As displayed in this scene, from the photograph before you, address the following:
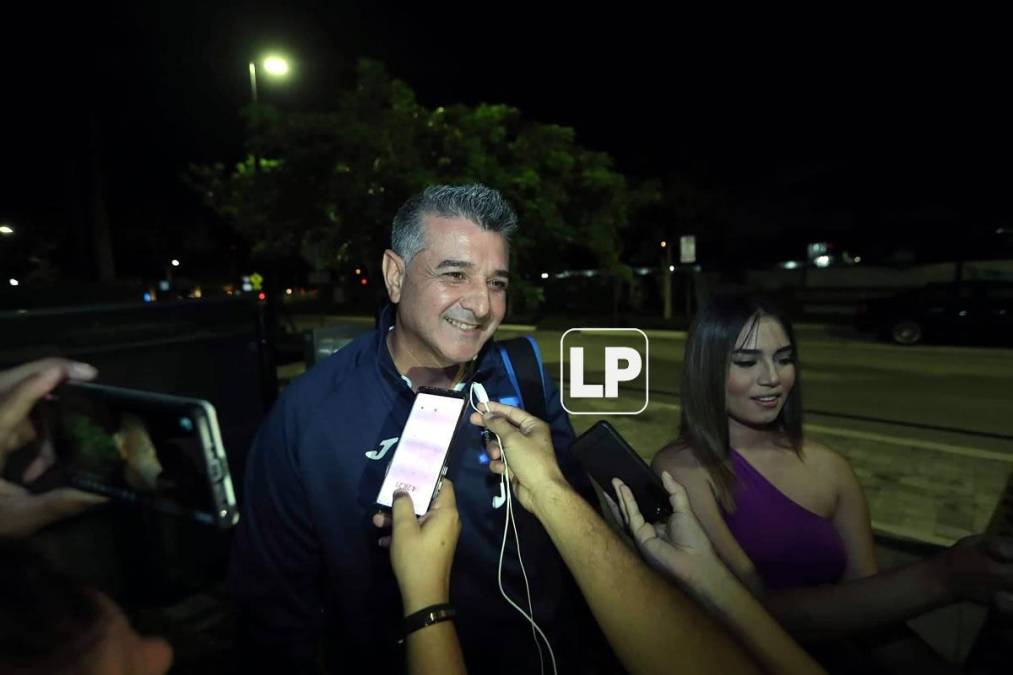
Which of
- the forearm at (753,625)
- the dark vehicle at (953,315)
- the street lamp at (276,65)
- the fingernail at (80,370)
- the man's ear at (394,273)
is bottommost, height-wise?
the dark vehicle at (953,315)

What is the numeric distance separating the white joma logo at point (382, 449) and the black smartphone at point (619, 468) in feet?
1.82

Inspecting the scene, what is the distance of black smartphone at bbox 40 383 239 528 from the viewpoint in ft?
3.80

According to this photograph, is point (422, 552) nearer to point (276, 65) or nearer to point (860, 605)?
point (860, 605)

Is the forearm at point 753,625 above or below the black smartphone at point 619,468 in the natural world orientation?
below

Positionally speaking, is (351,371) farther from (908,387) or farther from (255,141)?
(908,387)

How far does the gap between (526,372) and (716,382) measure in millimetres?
821

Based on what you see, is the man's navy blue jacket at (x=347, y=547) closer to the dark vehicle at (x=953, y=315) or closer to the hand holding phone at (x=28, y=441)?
the hand holding phone at (x=28, y=441)

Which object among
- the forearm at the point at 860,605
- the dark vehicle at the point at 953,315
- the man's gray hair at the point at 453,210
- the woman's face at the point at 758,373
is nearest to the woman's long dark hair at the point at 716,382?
the woman's face at the point at 758,373

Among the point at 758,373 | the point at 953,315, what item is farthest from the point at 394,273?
the point at 953,315

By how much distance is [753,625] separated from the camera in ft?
4.41

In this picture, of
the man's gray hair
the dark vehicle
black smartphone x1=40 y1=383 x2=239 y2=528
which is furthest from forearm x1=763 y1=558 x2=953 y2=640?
the dark vehicle

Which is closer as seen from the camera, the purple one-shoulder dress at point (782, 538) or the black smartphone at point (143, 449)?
the black smartphone at point (143, 449)

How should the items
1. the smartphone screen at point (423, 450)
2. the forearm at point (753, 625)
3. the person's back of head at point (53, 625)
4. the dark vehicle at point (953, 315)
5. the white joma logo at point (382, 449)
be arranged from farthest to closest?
the dark vehicle at point (953, 315)
the white joma logo at point (382, 449)
the smartphone screen at point (423, 450)
the forearm at point (753, 625)
the person's back of head at point (53, 625)

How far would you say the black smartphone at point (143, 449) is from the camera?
1159mm
